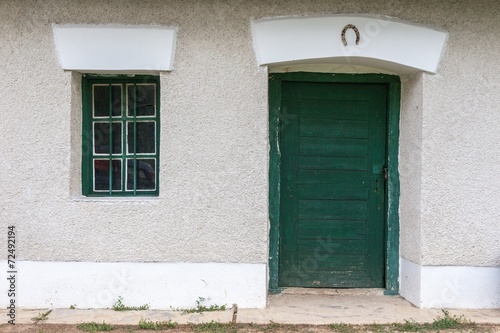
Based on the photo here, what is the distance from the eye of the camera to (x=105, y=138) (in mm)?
5039

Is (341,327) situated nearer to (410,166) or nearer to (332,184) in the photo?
(332,184)

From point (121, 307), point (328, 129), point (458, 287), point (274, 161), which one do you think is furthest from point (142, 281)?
point (458, 287)

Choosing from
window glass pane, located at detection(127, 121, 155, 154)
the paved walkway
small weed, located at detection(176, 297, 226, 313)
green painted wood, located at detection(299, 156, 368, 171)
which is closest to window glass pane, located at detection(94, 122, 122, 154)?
window glass pane, located at detection(127, 121, 155, 154)

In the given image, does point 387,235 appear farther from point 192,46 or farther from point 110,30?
point 110,30

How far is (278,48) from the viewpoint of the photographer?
4.69 meters

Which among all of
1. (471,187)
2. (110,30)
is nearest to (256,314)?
(471,187)

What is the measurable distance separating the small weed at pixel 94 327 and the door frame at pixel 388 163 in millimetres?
1711

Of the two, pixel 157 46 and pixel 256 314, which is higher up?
pixel 157 46

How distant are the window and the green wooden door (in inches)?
54.2

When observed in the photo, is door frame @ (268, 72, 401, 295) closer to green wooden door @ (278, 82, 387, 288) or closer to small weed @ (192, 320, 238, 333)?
green wooden door @ (278, 82, 387, 288)

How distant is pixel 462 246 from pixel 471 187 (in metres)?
0.58

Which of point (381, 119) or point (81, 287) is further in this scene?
point (381, 119)

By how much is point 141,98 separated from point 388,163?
266cm

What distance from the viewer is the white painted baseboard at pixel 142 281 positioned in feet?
15.6
